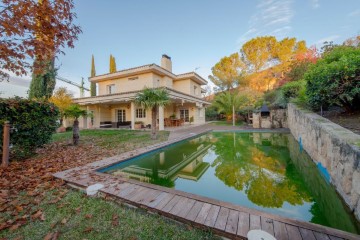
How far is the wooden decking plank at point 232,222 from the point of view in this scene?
187 centimetres

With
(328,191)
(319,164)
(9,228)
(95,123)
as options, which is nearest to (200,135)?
Answer: (319,164)

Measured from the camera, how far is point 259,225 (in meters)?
1.95

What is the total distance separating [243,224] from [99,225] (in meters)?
1.91

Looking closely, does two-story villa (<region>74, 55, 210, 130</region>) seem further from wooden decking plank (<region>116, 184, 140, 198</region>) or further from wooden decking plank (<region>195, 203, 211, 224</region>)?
wooden decking plank (<region>195, 203, 211, 224</region>)

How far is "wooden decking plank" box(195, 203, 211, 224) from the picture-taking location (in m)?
2.05

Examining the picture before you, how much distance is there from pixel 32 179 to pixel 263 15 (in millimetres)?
17011

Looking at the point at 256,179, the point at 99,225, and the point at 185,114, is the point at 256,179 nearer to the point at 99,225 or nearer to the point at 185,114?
the point at 99,225

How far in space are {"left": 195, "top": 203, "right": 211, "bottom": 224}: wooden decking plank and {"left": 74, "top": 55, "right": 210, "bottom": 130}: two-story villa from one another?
36.0 ft

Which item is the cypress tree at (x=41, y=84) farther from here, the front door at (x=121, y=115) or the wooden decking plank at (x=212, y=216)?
the wooden decking plank at (x=212, y=216)

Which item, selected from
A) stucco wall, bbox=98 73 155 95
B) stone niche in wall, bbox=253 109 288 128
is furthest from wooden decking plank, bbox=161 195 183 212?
stone niche in wall, bbox=253 109 288 128

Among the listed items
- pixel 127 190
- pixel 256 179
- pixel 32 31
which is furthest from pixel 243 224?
pixel 32 31

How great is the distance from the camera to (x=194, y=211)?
2264 mm

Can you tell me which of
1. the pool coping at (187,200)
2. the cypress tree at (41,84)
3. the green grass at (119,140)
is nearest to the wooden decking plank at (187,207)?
the pool coping at (187,200)

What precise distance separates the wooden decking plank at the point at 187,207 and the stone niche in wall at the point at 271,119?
583 inches
